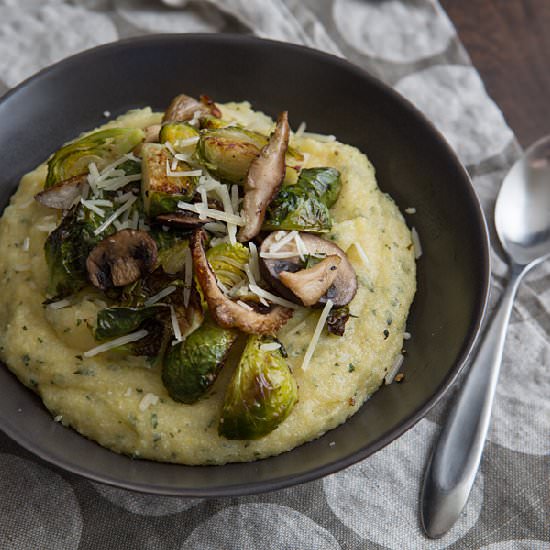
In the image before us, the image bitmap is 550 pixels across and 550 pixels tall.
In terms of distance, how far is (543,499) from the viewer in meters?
4.06

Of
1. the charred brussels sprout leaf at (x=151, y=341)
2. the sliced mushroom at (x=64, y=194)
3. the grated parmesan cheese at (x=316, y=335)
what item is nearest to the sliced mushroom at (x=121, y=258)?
the charred brussels sprout leaf at (x=151, y=341)

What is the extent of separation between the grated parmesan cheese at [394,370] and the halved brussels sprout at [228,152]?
1343 mm

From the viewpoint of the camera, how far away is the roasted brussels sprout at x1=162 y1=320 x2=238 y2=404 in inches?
135

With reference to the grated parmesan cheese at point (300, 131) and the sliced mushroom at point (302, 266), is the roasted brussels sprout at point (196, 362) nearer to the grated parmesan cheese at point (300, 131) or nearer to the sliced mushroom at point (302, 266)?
the sliced mushroom at point (302, 266)

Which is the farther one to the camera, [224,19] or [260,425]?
[224,19]

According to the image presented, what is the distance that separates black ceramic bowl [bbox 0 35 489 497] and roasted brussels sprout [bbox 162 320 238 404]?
43 cm

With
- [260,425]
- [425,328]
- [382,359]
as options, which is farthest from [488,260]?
[260,425]

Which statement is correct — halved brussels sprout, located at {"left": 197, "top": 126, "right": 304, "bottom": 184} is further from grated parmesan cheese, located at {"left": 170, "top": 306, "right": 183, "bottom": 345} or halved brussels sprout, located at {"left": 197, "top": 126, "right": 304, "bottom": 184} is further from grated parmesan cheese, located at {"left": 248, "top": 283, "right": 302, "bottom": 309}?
grated parmesan cheese, located at {"left": 170, "top": 306, "right": 183, "bottom": 345}

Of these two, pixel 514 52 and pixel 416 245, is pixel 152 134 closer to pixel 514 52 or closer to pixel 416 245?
pixel 416 245

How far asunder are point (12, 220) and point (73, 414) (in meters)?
1.29

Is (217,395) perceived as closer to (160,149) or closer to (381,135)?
(160,149)

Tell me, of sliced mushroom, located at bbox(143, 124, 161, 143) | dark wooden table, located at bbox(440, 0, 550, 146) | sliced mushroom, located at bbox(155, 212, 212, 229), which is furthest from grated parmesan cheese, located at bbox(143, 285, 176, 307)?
dark wooden table, located at bbox(440, 0, 550, 146)

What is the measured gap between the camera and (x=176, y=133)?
157 inches

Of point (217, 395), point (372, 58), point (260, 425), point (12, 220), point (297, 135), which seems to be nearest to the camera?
point (260, 425)
